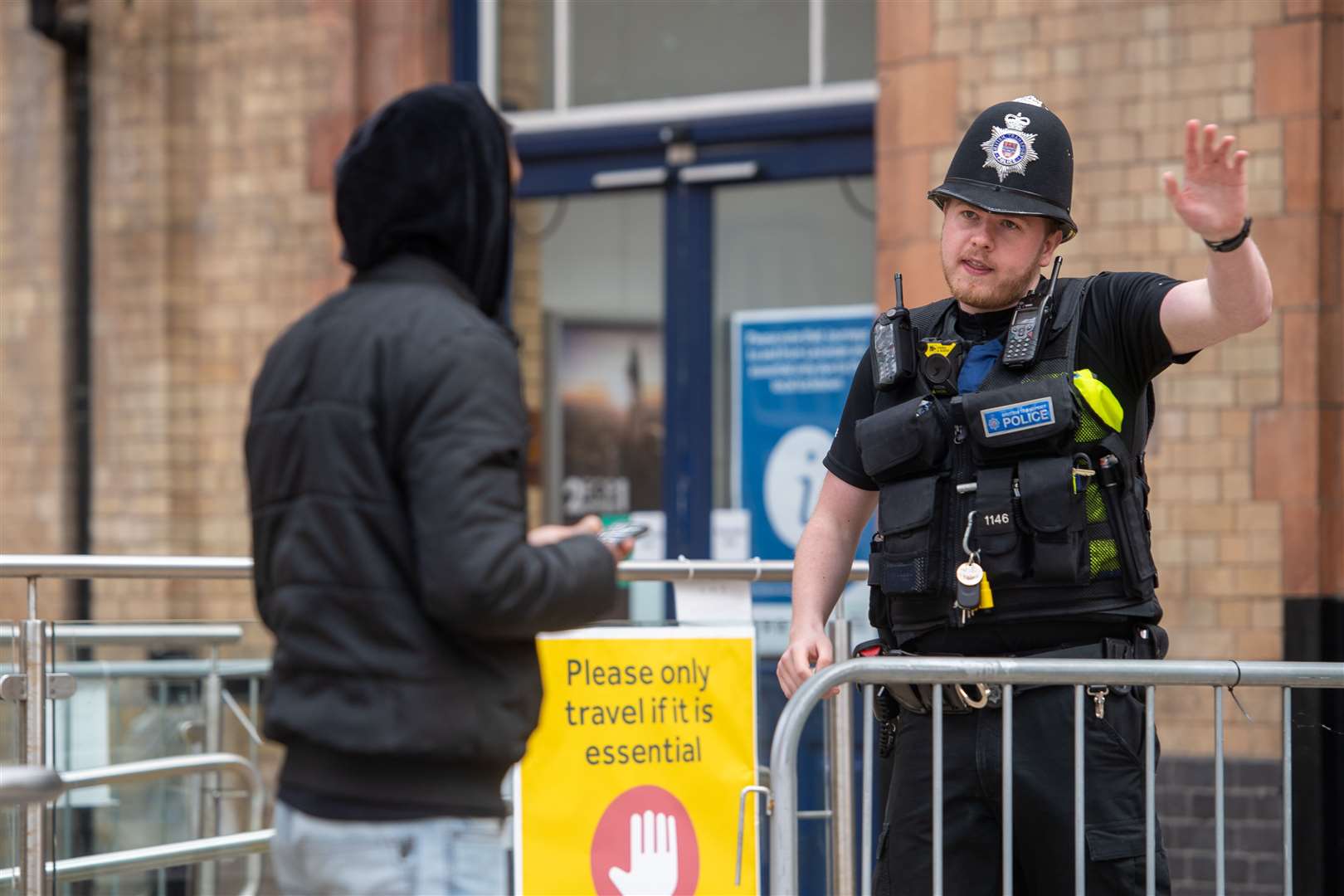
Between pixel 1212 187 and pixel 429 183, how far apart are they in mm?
1356

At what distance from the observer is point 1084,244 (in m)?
6.29

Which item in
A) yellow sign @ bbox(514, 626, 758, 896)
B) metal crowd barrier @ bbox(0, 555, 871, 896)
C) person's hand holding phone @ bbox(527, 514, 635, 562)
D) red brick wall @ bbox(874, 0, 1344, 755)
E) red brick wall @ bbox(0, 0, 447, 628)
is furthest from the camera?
red brick wall @ bbox(0, 0, 447, 628)

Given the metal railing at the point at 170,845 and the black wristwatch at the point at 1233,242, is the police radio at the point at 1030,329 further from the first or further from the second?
the metal railing at the point at 170,845

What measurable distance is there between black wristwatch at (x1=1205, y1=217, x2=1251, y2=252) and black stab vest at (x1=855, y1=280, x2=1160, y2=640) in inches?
13.6

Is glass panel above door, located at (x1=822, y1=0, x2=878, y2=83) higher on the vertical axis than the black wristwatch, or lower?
higher

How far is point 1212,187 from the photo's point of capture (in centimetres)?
286

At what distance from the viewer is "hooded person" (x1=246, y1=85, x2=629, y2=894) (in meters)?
2.27

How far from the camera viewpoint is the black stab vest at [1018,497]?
3086mm

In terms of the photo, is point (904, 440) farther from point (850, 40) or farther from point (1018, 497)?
point (850, 40)

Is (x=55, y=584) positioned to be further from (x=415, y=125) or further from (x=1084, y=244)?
(x=415, y=125)

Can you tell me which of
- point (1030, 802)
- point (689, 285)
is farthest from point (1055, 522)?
point (689, 285)

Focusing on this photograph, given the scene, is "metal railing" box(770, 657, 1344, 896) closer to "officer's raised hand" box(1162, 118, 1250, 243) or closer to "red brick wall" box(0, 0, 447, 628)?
"officer's raised hand" box(1162, 118, 1250, 243)

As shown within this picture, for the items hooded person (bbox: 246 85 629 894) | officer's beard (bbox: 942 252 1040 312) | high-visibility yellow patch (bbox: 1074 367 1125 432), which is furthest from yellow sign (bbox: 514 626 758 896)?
hooded person (bbox: 246 85 629 894)

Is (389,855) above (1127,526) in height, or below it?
below
